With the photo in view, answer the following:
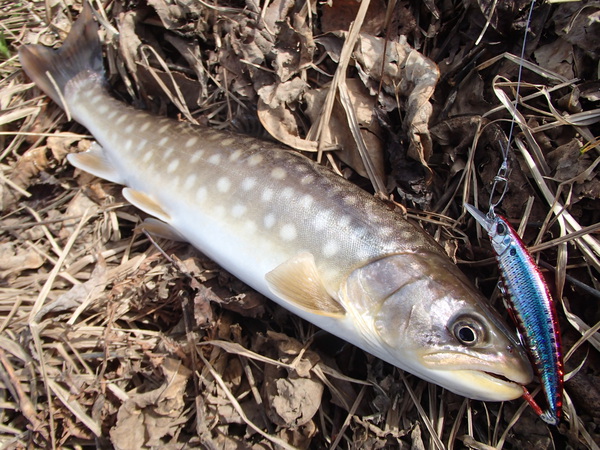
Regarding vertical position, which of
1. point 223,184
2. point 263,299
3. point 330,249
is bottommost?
point 263,299

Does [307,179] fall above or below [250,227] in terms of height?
above

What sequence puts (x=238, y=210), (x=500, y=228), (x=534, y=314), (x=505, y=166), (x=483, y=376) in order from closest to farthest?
(x=483, y=376)
(x=534, y=314)
(x=500, y=228)
(x=505, y=166)
(x=238, y=210)

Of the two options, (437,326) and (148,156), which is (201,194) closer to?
(148,156)

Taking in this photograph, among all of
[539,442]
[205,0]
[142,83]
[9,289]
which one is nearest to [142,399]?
[9,289]

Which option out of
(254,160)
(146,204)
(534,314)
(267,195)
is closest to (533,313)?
(534,314)

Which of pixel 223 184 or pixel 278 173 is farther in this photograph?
pixel 223 184

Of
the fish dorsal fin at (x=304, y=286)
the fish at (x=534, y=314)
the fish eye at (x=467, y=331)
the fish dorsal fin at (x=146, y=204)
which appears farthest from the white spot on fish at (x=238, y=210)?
the fish at (x=534, y=314)

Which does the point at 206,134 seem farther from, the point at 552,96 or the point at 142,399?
the point at 552,96
